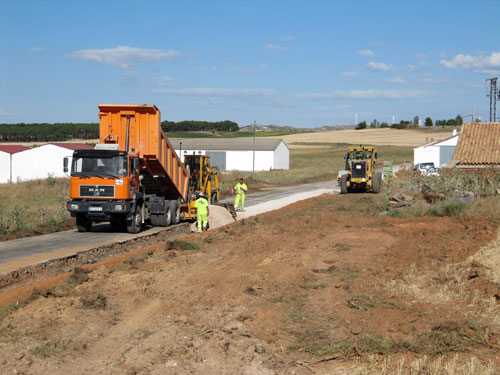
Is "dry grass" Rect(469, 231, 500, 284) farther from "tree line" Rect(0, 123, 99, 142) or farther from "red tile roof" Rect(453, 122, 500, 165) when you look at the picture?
"tree line" Rect(0, 123, 99, 142)

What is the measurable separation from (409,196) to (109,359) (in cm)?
1971

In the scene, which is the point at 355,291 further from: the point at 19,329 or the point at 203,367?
the point at 19,329

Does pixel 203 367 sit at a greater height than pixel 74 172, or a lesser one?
lesser

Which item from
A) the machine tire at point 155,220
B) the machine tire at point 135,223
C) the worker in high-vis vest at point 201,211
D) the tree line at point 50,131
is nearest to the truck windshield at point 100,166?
the machine tire at point 135,223

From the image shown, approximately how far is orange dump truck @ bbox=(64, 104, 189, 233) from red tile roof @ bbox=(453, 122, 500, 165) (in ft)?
58.3

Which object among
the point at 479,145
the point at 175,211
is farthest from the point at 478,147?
the point at 175,211

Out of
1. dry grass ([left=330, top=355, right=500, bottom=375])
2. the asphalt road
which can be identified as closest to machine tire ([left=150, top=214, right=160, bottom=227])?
the asphalt road

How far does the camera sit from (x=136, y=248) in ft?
55.4

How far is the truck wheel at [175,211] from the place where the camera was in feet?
71.6

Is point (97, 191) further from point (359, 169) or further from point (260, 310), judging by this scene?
point (359, 169)

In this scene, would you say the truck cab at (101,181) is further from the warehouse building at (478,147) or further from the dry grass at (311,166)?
the dry grass at (311,166)

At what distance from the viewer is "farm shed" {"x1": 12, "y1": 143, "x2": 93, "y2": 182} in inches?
2320

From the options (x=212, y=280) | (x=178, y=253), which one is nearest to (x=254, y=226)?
(x=178, y=253)

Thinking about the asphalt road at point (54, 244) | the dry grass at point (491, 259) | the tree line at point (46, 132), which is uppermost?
the tree line at point (46, 132)
